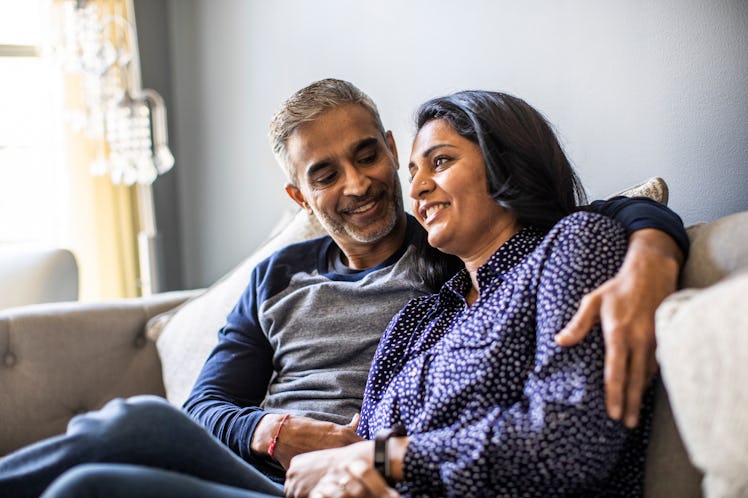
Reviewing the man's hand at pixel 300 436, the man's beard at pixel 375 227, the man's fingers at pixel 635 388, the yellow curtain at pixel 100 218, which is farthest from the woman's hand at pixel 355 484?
the yellow curtain at pixel 100 218

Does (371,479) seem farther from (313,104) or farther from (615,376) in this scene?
(313,104)

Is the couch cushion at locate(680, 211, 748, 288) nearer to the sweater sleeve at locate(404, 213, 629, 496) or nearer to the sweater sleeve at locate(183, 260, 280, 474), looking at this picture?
the sweater sleeve at locate(404, 213, 629, 496)

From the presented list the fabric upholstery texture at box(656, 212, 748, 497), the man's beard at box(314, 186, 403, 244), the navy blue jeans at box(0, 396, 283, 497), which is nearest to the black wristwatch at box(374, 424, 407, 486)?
the navy blue jeans at box(0, 396, 283, 497)

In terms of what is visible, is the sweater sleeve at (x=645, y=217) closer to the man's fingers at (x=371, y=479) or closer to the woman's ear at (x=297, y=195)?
the man's fingers at (x=371, y=479)

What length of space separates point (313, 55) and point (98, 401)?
1.29 metres

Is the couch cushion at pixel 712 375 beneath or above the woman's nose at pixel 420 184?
beneath

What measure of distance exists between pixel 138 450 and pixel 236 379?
1.89 feet

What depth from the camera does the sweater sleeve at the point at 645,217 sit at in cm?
117

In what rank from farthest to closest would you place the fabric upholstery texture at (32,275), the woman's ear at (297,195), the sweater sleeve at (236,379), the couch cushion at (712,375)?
1. the fabric upholstery texture at (32,275)
2. the woman's ear at (297,195)
3. the sweater sleeve at (236,379)
4. the couch cushion at (712,375)

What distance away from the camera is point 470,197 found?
4.44ft

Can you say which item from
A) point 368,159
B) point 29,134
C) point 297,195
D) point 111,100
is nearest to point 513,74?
point 368,159

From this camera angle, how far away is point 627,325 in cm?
102

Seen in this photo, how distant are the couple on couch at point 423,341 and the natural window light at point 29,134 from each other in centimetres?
186

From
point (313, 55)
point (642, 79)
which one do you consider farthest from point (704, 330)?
point (313, 55)
